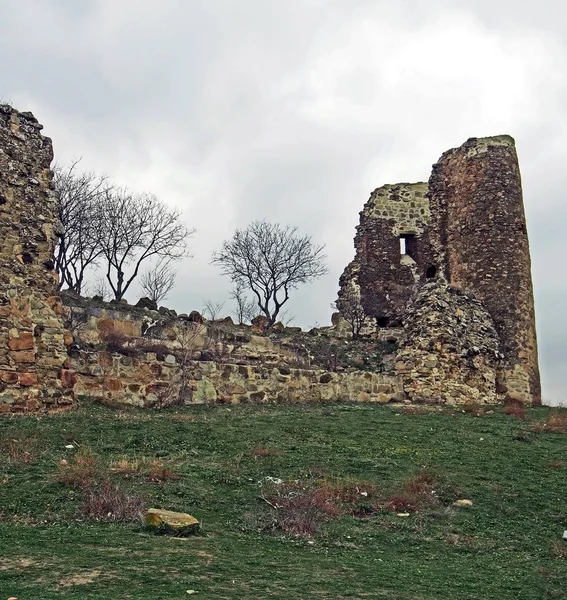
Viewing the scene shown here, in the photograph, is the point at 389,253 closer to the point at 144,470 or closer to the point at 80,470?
the point at 144,470

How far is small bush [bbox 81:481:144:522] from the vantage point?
25.1ft

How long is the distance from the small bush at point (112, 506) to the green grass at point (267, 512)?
149mm

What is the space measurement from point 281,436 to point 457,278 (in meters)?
12.9

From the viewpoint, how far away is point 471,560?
7504mm

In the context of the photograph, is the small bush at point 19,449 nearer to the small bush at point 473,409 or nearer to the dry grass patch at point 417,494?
the dry grass patch at point 417,494

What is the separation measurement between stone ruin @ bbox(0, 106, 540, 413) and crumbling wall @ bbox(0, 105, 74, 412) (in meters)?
0.02

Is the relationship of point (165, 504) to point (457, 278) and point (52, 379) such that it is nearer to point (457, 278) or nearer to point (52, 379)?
point (52, 379)

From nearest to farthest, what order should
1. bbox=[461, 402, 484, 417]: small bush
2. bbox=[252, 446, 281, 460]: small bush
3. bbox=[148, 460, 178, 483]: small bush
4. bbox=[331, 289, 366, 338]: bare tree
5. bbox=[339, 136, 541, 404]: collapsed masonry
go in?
bbox=[148, 460, 178, 483]: small bush → bbox=[252, 446, 281, 460]: small bush → bbox=[461, 402, 484, 417]: small bush → bbox=[339, 136, 541, 404]: collapsed masonry → bbox=[331, 289, 366, 338]: bare tree

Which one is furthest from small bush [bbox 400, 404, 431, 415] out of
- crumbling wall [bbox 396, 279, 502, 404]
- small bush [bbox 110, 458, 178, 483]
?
small bush [bbox 110, 458, 178, 483]

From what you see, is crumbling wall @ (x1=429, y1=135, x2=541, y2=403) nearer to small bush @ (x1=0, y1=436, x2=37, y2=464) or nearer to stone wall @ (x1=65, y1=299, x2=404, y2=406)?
stone wall @ (x1=65, y1=299, x2=404, y2=406)

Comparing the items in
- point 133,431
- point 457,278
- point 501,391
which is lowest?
point 133,431

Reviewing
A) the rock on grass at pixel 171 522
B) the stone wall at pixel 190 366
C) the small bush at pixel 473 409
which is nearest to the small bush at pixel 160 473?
the rock on grass at pixel 171 522

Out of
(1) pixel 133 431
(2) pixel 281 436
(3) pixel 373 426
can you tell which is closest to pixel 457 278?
(3) pixel 373 426

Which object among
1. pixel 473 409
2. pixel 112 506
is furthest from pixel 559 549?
pixel 473 409
